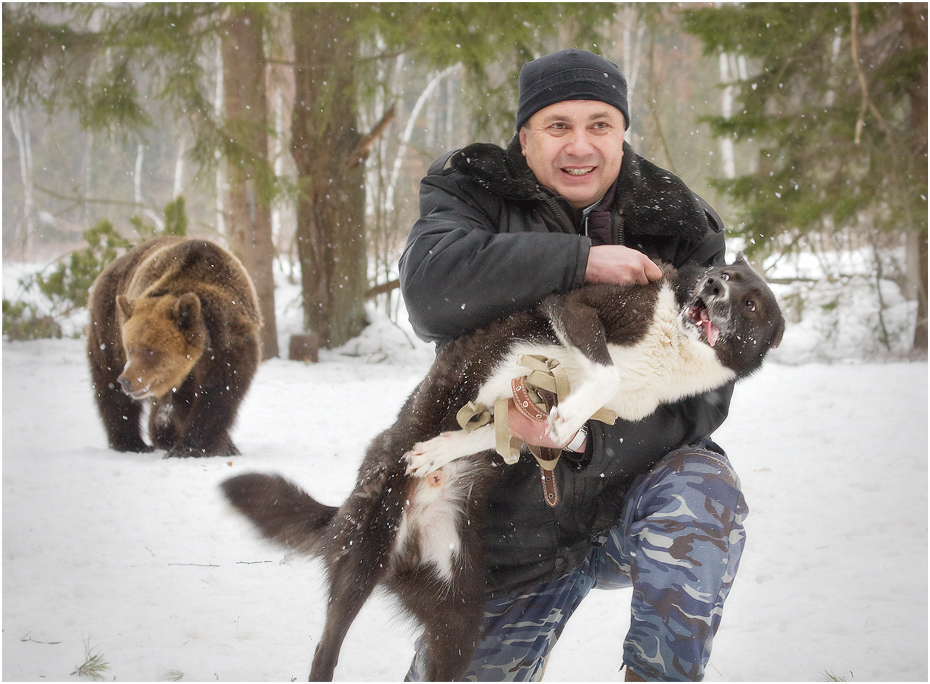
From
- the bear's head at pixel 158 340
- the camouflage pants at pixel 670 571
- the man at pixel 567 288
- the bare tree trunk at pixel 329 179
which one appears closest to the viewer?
the camouflage pants at pixel 670 571

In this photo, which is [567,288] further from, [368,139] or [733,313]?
[368,139]

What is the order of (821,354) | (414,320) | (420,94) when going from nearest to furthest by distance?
(414,320) → (821,354) → (420,94)

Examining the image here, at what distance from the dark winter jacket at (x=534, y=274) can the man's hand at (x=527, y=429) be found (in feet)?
0.75

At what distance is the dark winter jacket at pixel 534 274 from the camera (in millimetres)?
1905

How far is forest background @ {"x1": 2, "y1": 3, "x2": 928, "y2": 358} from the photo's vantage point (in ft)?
18.5

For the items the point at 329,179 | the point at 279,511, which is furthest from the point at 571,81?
the point at 329,179

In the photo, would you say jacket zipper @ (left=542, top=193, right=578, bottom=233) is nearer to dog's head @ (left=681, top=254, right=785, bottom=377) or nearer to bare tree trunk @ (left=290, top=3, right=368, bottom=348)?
dog's head @ (left=681, top=254, right=785, bottom=377)

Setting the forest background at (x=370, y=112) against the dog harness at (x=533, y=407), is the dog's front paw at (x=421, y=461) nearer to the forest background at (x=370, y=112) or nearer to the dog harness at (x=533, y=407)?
the dog harness at (x=533, y=407)

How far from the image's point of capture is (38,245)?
399 inches

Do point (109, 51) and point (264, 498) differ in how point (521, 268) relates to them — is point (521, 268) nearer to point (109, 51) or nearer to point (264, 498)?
point (264, 498)

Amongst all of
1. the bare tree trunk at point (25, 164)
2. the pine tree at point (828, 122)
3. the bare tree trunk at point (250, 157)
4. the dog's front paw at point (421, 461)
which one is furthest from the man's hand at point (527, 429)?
the bare tree trunk at point (25, 164)

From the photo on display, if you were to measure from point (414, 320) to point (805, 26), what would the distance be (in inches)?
292

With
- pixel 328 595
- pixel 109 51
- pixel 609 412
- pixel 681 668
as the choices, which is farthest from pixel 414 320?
pixel 109 51

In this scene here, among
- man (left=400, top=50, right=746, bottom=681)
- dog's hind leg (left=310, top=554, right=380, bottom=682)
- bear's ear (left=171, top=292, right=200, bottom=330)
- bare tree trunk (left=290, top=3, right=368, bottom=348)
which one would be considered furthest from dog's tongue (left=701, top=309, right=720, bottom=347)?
bare tree trunk (left=290, top=3, right=368, bottom=348)
